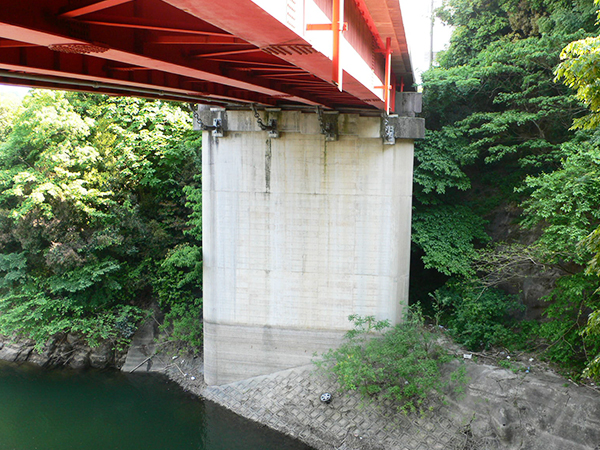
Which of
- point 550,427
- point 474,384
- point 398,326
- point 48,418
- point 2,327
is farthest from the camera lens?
point 2,327

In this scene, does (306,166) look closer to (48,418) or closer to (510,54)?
(510,54)

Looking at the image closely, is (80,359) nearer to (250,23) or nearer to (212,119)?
(212,119)

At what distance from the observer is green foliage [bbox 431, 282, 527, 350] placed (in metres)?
12.2

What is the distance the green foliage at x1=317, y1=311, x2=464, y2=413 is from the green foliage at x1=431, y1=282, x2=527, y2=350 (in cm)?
118

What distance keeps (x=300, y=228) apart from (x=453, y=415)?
5889 mm

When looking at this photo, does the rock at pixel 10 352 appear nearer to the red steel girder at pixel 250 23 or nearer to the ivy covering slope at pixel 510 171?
the ivy covering slope at pixel 510 171

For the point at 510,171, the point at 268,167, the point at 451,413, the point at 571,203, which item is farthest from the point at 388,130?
the point at 451,413

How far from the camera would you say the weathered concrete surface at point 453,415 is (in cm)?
962

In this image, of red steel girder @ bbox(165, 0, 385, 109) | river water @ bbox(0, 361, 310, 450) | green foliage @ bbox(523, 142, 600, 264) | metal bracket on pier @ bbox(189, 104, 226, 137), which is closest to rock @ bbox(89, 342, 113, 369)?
river water @ bbox(0, 361, 310, 450)

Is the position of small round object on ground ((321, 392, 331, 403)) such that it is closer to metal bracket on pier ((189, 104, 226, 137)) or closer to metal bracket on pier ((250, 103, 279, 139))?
metal bracket on pier ((250, 103, 279, 139))

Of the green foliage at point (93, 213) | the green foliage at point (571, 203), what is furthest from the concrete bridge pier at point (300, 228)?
the green foliage at point (571, 203)

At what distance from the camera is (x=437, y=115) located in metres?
15.6

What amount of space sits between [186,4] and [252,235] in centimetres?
1068

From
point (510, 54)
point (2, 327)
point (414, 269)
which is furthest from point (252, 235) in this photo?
point (510, 54)
